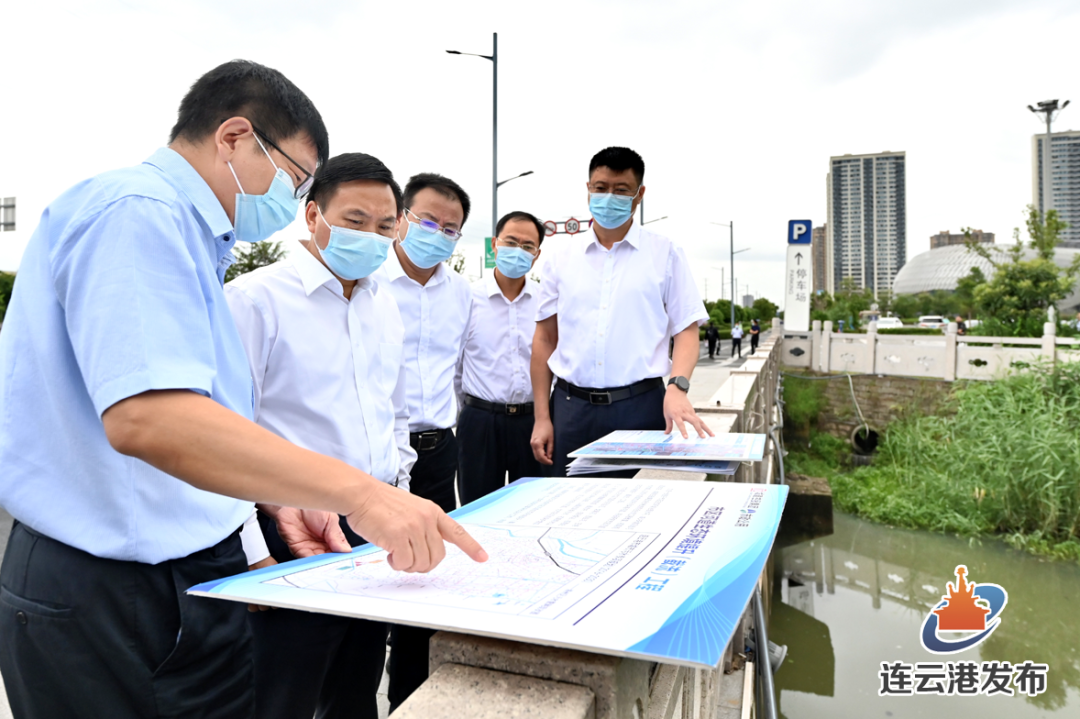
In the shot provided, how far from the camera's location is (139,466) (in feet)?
3.17

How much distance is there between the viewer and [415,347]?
2865mm

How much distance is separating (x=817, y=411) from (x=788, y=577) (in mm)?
7299

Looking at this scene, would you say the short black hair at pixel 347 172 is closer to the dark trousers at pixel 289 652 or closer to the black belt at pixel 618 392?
the dark trousers at pixel 289 652

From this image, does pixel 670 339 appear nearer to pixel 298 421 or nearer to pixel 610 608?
pixel 298 421

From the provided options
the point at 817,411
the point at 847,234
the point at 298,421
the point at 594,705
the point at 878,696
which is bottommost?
the point at 878,696

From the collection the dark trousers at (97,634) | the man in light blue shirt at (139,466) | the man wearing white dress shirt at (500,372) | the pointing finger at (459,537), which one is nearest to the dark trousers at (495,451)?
the man wearing white dress shirt at (500,372)

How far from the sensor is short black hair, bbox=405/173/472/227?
2.86 metres

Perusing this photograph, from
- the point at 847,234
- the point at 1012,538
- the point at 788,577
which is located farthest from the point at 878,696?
the point at 847,234

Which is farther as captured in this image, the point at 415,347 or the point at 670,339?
the point at 415,347

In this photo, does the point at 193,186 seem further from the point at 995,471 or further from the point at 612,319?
the point at 995,471

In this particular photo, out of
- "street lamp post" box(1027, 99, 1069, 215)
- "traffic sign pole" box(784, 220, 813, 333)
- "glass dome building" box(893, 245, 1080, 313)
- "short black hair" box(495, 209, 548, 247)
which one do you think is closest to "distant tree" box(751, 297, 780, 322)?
"street lamp post" box(1027, 99, 1069, 215)

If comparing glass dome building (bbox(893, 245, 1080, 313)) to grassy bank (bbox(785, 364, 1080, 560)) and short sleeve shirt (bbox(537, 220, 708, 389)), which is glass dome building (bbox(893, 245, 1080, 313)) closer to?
grassy bank (bbox(785, 364, 1080, 560))

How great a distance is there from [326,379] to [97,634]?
76 centimetres

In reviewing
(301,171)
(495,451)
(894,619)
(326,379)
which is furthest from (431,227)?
(894,619)
